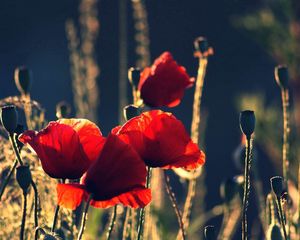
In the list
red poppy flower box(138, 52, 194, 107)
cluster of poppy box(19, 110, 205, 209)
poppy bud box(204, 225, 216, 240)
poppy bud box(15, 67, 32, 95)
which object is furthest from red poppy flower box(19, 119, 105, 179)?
poppy bud box(15, 67, 32, 95)

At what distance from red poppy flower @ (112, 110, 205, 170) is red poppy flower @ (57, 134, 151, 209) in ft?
0.16

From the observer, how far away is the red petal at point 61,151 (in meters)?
0.81

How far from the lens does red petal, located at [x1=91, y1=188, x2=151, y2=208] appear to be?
2.61 ft

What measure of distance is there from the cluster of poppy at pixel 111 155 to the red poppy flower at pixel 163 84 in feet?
0.66

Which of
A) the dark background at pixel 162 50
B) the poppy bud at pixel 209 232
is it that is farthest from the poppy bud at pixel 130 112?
the dark background at pixel 162 50

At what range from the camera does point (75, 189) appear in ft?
2.56

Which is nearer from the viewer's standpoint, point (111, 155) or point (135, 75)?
point (111, 155)

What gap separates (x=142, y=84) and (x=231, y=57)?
12.6ft

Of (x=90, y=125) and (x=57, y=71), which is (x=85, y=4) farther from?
(x=57, y=71)

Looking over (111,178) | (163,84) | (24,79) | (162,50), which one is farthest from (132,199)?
(162,50)

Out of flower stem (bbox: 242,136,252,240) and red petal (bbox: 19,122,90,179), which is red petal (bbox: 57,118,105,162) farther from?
flower stem (bbox: 242,136,252,240)

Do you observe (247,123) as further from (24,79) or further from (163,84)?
(24,79)

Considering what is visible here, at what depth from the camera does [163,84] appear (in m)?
1.06

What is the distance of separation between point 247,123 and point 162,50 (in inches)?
160
